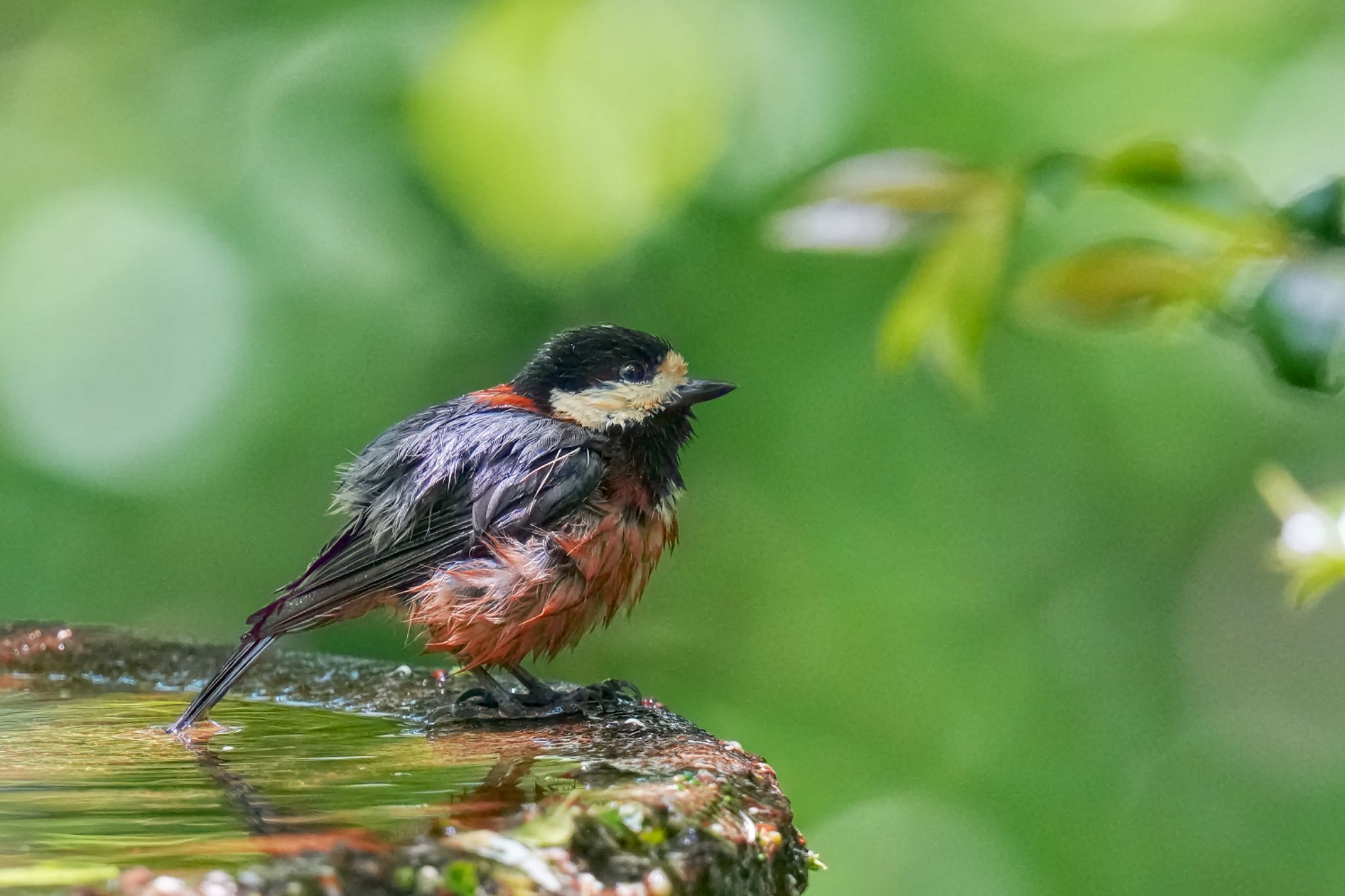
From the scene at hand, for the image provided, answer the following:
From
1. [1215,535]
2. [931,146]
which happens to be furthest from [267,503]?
[1215,535]

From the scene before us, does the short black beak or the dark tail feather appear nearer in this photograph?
the dark tail feather

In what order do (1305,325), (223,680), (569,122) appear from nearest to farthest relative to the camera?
1. (1305,325)
2. (223,680)
3. (569,122)

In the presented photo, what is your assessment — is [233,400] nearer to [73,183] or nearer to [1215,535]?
[73,183]

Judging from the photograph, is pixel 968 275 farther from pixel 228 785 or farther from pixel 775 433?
pixel 775 433

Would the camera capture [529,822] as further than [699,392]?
No

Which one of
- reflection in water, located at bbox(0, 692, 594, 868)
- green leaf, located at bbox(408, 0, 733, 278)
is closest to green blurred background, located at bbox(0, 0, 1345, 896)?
green leaf, located at bbox(408, 0, 733, 278)

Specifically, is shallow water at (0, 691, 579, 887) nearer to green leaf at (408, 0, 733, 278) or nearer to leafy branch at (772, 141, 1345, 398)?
leafy branch at (772, 141, 1345, 398)

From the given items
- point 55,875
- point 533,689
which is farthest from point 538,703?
point 55,875
